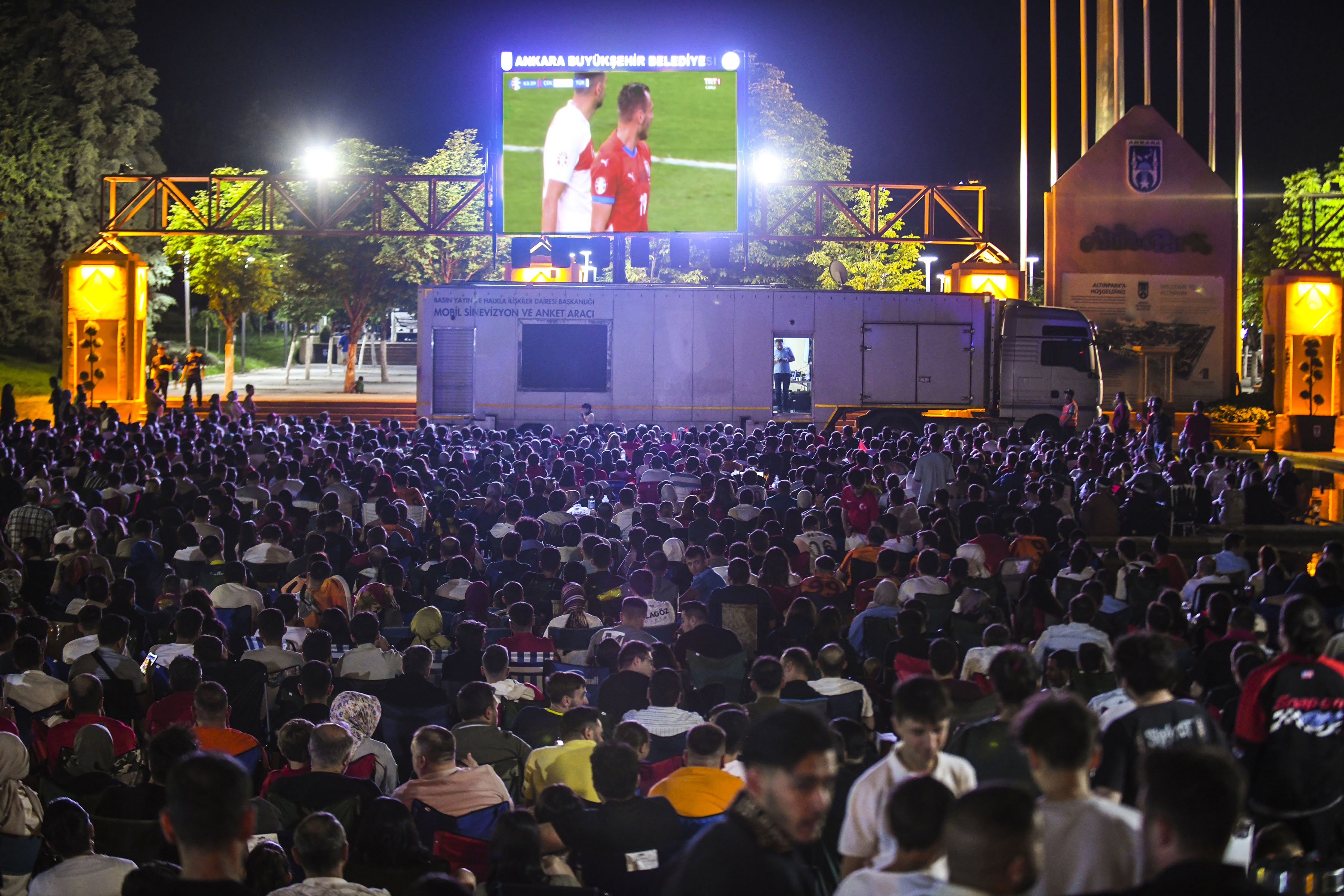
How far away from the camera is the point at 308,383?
48.4 meters

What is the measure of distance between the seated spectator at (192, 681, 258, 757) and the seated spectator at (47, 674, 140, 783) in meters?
0.35

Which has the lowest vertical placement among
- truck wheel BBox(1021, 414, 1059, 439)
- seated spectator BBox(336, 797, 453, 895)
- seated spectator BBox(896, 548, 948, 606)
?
seated spectator BBox(336, 797, 453, 895)

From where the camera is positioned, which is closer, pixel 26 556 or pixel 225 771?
pixel 225 771

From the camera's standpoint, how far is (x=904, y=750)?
428cm

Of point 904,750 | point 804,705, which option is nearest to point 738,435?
point 804,705

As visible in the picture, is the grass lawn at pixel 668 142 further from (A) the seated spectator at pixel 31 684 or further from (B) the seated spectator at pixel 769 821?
(B) the seated spectator at pixel 769 821

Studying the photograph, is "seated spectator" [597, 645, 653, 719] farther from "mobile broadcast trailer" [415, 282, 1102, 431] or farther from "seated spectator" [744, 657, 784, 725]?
"mobile broadcast trailer" [415, 282, 1102, 431]

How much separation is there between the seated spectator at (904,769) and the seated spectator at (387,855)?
1.69 metres

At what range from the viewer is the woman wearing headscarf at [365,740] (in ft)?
18.7

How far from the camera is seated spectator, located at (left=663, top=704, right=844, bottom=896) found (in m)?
3.15

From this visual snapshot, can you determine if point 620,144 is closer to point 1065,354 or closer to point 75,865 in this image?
point 1065,354

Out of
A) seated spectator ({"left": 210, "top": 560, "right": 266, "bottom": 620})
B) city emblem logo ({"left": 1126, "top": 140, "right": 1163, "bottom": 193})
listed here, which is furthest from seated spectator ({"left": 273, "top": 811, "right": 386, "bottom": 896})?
city emblem logo ({"left": 1126, "top": 140, "right": 1163, "bottom": 193})

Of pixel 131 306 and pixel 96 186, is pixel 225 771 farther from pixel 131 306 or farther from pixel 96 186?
pixel 96 186

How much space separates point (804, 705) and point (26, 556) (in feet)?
24.5
